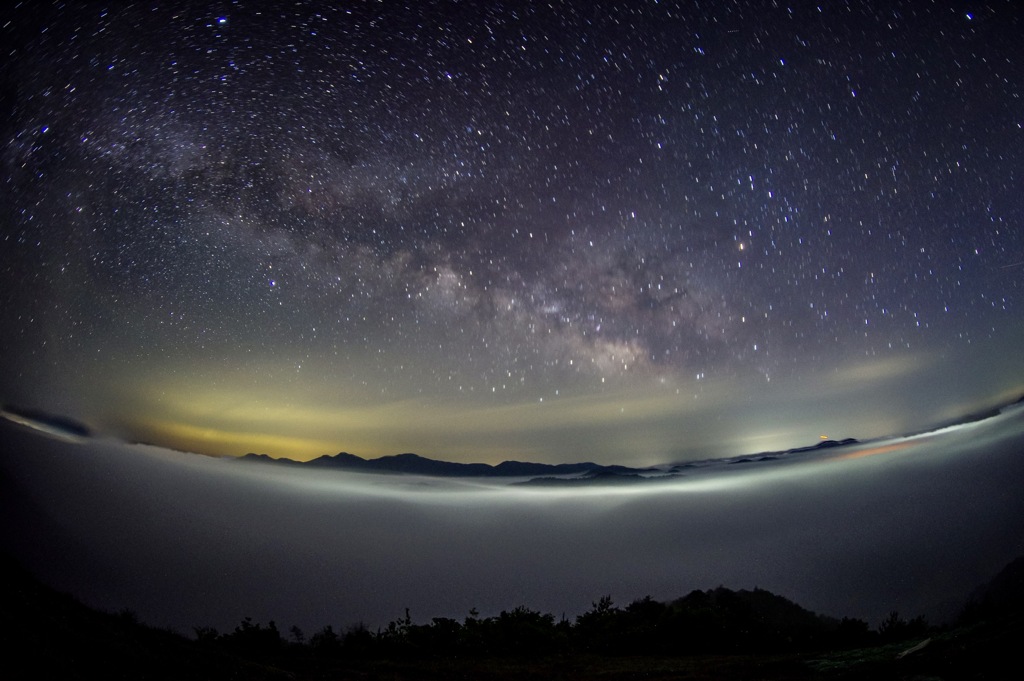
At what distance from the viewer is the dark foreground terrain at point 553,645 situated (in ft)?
19.6

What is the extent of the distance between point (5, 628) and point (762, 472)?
82.0ft

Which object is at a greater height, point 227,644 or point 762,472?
point 762,472

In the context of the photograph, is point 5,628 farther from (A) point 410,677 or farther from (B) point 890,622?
(B) point 890,622

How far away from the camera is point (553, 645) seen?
11.3 m

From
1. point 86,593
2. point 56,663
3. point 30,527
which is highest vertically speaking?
point 56,663

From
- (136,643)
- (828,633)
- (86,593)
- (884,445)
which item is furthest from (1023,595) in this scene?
(86,593)

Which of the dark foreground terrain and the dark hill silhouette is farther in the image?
the dark hill silhouette

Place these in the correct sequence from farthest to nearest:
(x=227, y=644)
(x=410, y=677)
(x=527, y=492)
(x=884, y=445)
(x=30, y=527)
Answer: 1. (x=527, y=492)
2. (x=884, y=445)
3. (x=30, y=527)
4. (x=227, y=644)
5. (x=410, y=677)

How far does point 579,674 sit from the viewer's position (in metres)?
9.11

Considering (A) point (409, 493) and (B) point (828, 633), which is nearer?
(B) point (828, 633)

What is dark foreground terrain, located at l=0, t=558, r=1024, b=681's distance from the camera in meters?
5.98

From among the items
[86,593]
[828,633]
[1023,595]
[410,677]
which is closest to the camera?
[410,677]

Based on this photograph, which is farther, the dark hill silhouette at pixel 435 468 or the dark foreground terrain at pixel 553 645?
the dark hill silhouette at pixel 435 468

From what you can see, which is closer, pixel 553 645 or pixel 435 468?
pixel 553 645
